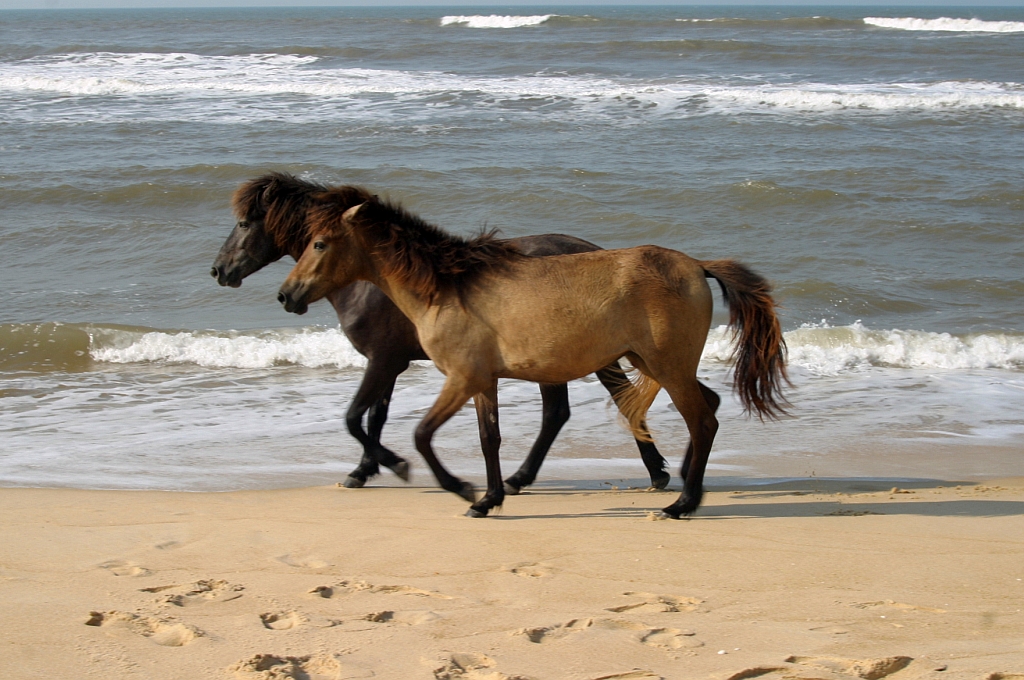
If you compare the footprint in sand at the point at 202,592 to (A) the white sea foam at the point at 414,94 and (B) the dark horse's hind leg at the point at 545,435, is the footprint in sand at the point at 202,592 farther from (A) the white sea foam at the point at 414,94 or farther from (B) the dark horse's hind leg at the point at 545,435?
(A) the white sea foam at the point at 414,94

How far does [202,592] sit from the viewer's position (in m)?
3.65

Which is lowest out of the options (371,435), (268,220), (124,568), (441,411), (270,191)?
(371,435)

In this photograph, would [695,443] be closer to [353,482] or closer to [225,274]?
[353,482]

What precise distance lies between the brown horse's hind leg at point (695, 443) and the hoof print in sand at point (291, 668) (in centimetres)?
224

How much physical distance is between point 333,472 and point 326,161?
11.8m

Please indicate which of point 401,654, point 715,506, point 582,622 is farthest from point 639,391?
point 401,654

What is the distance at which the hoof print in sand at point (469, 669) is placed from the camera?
9.90 ft

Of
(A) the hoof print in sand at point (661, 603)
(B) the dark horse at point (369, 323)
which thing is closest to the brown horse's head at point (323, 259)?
(B) the dark horse at point (369, 323)

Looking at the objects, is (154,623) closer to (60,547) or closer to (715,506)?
(60,547)

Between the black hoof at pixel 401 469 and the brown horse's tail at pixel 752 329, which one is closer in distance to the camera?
the brown horse's tail at pixel 752 329

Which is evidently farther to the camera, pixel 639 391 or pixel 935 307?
pixel 935 307

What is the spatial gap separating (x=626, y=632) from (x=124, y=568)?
1.89 meters

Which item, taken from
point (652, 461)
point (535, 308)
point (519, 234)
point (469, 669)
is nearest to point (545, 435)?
point (652, 461)

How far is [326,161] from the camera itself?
17.0 meters
